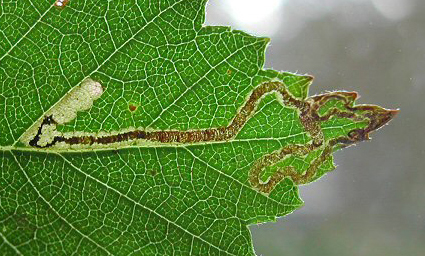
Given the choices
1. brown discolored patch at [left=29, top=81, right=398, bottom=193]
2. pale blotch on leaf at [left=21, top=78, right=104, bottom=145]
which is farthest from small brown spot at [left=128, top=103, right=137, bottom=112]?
pale blotch on leaf at [left=21, top=78, right=104, bottom=145]

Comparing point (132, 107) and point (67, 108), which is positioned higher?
point (132, 107)

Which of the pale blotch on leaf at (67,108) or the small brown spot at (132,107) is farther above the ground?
the small brown spot at (132,107)

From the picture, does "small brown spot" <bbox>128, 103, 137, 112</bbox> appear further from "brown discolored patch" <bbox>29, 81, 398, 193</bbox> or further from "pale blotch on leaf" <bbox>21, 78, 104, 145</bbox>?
"pale blotch on leaf" <bbox>21, 78, 104, 145</bbox>

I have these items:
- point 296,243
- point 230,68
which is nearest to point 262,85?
point 230,68

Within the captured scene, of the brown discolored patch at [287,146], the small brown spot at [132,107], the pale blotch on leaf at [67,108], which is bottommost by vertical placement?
the pale blotch on leaf at [67,108]

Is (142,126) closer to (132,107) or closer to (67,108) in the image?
(132,107)

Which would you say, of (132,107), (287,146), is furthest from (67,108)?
(287,146)

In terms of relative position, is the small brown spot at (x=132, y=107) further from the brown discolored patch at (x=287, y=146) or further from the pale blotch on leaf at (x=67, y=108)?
the pale blotch on leaf at (x=67, y=108)

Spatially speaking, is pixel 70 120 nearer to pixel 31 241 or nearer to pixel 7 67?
pixel 7 67

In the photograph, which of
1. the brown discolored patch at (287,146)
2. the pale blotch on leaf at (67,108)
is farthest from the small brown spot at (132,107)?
the pale blotch on leaf at (67,108)
